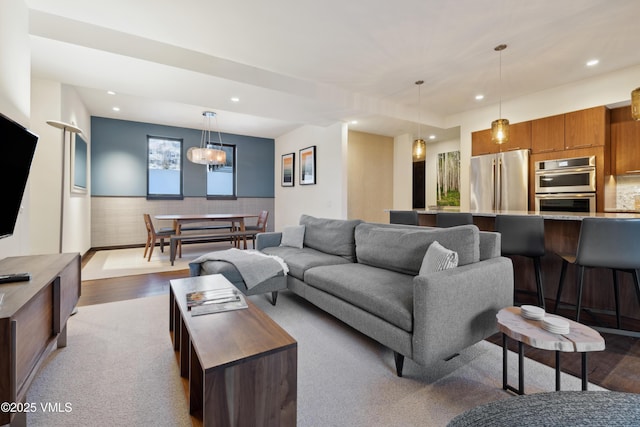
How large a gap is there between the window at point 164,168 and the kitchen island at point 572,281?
6470 mm

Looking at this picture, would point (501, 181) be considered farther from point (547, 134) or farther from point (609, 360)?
point (609, 360)

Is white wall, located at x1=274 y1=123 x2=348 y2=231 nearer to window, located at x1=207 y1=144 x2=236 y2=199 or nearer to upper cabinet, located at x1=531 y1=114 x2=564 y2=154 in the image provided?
window, located at x1=207 y1=144 x2=236 y2=199

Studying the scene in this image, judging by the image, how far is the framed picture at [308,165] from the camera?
609cm

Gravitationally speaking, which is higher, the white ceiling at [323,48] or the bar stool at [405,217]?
the white ceiling at [323,48]

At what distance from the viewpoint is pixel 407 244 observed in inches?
92.5

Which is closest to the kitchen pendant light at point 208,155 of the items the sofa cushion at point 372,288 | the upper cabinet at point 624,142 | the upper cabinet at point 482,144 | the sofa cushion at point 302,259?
the sofa cushion at point 302,259

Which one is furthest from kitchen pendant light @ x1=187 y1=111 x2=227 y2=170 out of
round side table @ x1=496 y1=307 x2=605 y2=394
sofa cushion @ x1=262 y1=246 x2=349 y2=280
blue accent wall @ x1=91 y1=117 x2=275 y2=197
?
round side table @ x1=496 y1=307 x2=605 y2=394

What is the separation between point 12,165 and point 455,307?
2703 mm

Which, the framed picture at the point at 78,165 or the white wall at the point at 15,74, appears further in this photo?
the framed picture at the point at 78,165

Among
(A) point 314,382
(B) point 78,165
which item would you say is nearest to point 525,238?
(A) point 314,382

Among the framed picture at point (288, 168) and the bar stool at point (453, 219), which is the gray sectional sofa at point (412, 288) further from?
the framed picture at point (288, 168)

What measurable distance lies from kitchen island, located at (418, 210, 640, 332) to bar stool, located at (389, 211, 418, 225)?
0.81 metres

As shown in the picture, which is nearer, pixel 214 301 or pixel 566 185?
pixel 214 301

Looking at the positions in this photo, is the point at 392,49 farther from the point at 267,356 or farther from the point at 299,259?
the point at 267,356
